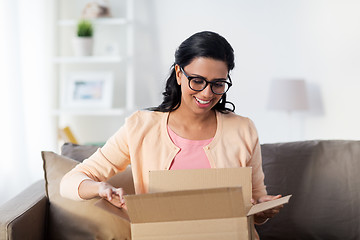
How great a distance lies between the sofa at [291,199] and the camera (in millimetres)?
1833

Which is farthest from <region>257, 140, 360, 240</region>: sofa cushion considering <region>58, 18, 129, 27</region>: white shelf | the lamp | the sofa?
<region>58, 18, 129, 27</region>: white shelf

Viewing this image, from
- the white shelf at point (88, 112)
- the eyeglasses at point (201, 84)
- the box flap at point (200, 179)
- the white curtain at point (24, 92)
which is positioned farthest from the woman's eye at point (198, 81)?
the white shelf at point (88, 112)

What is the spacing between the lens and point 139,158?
172 centimetres

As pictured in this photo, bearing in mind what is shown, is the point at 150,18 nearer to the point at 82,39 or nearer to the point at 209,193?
the point at 82,39

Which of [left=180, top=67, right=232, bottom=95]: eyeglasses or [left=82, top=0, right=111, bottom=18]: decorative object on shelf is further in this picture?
[left=82, top=0, right=111, bottom=18]: decorative object on shelf

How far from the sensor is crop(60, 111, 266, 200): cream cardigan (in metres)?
1.68

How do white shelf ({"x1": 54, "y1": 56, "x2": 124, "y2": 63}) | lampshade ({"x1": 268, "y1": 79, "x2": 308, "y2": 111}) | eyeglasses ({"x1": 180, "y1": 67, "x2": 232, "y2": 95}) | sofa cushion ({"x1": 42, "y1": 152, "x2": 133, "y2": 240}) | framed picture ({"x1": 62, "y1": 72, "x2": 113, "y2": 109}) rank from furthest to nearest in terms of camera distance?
framed picture ({"x1": 62, "y1": 72, "x2": 113, "y2": 109})
white shelf ({"x1": 54, "y1": 56, "x2": 124, "y2": 63})
lampshade ({"x1": 268, "y1": 79, "x2": 308, "y2": 111})
sofa cushion ({"x1": 42, "y1": 152, "x2": 133, "y2": 240})
eyeglasses ({"x1": 180, "y1": 67, "x2": 232, "y2": 95})

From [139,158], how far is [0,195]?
64.1 inches

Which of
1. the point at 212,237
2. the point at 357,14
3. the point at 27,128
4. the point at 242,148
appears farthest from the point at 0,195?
the point at 357,14

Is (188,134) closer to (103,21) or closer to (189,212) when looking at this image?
(189,212)

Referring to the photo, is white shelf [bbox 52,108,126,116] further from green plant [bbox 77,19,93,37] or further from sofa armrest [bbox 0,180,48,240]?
sofa armrest [bbox 0,180,48,240]

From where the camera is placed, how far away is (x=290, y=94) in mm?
3490

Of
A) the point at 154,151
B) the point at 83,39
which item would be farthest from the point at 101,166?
the point at 83,39

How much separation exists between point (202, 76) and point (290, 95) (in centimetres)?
204
